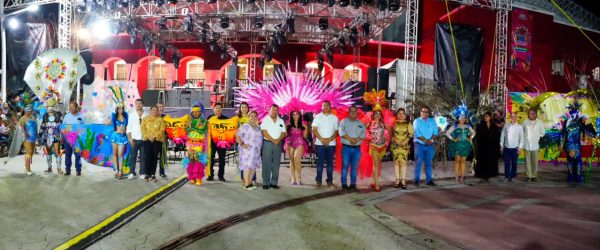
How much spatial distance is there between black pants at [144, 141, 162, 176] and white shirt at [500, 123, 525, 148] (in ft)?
23.0

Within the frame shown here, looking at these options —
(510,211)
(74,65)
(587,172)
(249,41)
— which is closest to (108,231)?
(510,211)

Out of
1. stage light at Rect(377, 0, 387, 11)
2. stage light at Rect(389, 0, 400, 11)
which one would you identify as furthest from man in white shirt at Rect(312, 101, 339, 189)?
stage light at Rect(389, 0, 400, 11)

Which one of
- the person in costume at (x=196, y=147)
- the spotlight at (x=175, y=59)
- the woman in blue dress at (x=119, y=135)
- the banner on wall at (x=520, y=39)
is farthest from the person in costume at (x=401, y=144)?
the spotlight at (x=175, y=59)

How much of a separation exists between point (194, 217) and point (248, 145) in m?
2.31

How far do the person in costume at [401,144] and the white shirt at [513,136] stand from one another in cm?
277

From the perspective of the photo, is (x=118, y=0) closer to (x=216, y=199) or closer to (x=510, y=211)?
(x=216, y=199)

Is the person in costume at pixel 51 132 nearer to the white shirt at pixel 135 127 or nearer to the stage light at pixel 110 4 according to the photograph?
the white shirt at pixel 135 127

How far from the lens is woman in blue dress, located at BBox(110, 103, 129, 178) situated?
27.4 feet

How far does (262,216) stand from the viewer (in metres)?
5.68

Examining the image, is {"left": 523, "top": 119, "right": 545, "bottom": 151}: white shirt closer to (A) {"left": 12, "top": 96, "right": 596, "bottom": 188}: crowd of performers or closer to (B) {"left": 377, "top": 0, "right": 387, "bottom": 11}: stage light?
(A) {"left": 12, "top": 96, "right": 596, "bottom": 188}: crowd of performers

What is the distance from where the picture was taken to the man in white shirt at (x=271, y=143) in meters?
7.78

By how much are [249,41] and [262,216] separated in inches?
756

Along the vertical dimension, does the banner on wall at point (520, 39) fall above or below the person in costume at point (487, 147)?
above

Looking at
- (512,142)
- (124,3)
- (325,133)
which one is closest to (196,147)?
(325,133)
